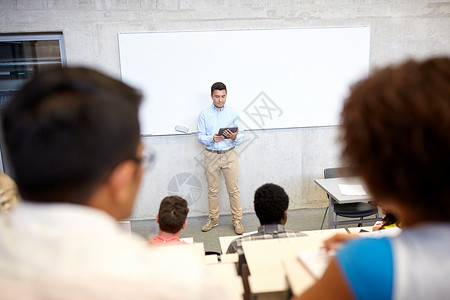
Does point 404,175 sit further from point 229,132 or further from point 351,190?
point 229,132

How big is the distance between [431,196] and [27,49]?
14.7ft

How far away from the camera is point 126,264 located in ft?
1.54

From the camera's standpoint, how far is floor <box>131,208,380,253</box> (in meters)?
3.88

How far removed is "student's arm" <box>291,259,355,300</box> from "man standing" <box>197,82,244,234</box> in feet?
10.8

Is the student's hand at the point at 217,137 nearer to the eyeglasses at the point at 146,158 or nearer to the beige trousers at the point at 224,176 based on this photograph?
the beige trousers at the point at 224,176

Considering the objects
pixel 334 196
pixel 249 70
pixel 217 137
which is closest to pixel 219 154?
pixel 217 137

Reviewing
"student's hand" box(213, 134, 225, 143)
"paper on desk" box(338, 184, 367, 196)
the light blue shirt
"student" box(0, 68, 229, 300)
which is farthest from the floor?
"student" box(0, 68, 229, 300)

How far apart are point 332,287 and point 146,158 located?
412 mm

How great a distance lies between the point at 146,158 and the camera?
64 cm

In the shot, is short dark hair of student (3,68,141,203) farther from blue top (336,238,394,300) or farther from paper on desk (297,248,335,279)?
paper on desk (297,248,335,279)

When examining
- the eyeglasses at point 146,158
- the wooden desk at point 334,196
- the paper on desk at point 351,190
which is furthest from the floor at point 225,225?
the eyeglasses at point 146,158

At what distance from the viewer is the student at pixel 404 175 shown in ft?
1.67

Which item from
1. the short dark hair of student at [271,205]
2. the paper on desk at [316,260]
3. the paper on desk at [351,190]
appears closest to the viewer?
the paper on desk at [316,260]

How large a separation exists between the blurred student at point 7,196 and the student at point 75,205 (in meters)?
0.67
